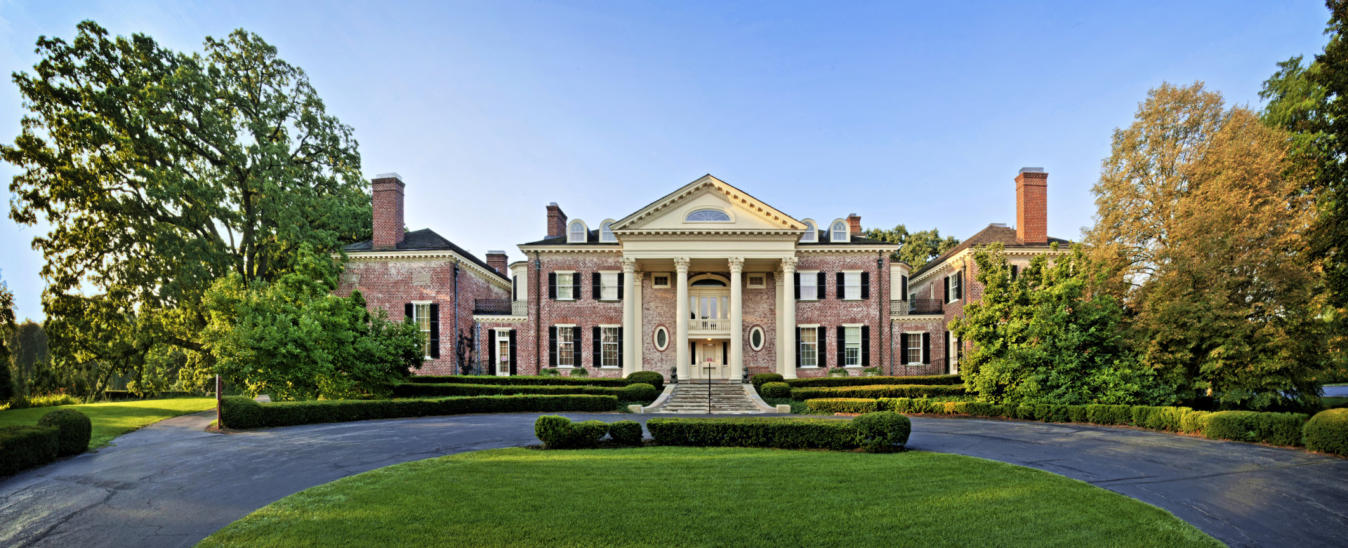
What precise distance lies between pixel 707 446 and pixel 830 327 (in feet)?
60.4

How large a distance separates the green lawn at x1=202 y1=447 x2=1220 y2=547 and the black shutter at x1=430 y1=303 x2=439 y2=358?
19353mm

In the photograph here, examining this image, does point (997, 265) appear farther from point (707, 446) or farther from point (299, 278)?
point (299, 278)

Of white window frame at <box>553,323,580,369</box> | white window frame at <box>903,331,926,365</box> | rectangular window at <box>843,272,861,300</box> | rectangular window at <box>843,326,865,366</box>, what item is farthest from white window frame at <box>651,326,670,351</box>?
white window frame at <box>903,331,926,365</box>

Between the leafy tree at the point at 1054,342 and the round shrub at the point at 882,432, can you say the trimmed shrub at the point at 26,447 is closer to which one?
the round shrub at the point at 882,432

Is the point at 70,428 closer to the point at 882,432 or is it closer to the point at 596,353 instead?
the point at 882,432

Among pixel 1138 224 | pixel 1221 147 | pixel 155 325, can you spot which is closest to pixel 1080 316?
pixel 1138 224

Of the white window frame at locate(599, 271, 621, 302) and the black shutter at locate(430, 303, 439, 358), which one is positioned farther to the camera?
the white window frame at locate(599, 271, 621, 302)

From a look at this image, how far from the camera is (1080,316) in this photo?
60.7 ft

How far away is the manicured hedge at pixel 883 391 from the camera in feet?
73.4

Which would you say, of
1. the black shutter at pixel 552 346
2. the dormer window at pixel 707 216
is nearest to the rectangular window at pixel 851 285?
the dormer window at pixel 707 216

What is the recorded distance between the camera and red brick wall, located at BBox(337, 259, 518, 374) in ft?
92.7

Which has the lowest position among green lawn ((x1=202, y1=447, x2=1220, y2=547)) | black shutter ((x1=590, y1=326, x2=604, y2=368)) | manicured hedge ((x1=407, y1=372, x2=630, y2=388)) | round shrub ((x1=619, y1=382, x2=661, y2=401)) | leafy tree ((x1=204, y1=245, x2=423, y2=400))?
round shrub ((x1=619, y1=382, x2=661, y2=401))

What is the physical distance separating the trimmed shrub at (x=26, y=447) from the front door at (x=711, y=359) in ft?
74.5

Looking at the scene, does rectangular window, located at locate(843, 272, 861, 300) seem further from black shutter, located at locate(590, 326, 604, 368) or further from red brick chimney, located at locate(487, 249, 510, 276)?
red brick chimney, located at locate(487, 249, 510, 276)
